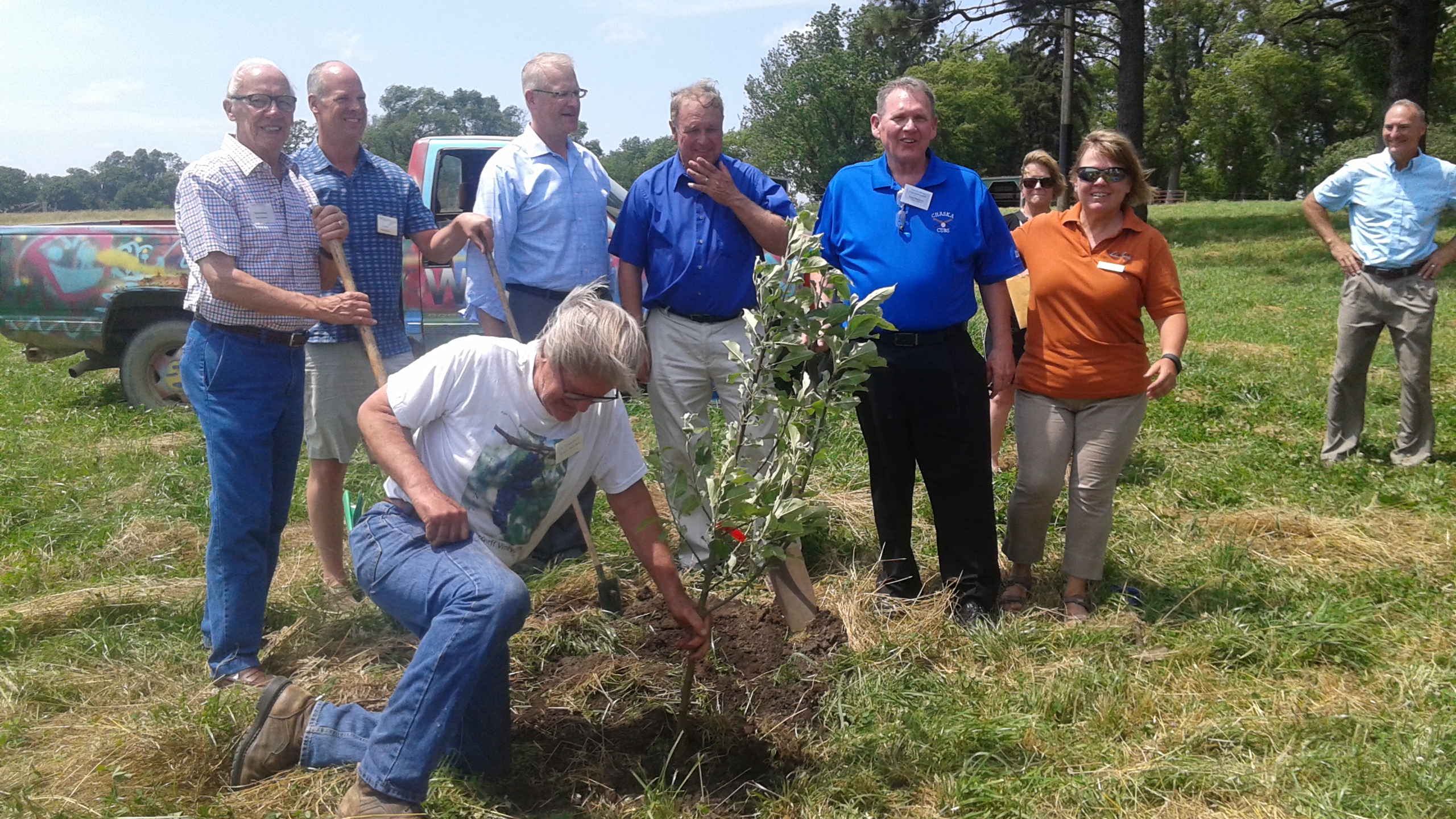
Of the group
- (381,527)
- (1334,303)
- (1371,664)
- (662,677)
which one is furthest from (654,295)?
(1334,303)

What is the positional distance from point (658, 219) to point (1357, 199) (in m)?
4.11

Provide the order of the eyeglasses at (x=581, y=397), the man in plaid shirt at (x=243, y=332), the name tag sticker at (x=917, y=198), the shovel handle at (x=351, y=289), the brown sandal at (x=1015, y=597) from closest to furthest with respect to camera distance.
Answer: the eyeglasses at (x=581, y=397)
the man in plaid shirt at (x=243, y=332)
the shovel handle at (x=351, y=289)
the name tag sticker at (x=917, y=198)
the brown sandal at (x=1015, y=597)

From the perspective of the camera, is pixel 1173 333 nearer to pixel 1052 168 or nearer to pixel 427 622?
pixel 1052 168

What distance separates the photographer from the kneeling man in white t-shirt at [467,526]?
2.43 metres

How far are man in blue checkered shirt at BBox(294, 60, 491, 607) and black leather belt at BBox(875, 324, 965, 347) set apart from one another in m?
1.49

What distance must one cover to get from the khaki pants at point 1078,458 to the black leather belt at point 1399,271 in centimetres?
284

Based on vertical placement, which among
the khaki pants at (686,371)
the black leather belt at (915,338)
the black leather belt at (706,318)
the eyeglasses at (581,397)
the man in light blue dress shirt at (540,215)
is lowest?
the khaki pants at (686,371)

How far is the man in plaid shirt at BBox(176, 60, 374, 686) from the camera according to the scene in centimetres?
330

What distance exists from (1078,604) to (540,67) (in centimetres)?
286

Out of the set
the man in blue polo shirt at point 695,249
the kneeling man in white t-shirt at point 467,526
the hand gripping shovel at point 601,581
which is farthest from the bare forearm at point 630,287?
the kneeling man in white t-shirt at point 467,526

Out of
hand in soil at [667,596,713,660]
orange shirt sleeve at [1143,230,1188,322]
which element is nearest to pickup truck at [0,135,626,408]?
orange shirt sleeve at [1143,230,1188,322]

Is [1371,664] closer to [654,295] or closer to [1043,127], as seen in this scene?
[654,295]

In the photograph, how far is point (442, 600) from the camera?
2.47m

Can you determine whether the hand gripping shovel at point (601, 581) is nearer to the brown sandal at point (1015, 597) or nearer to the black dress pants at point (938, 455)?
the black dress pants at point (938, 455)
